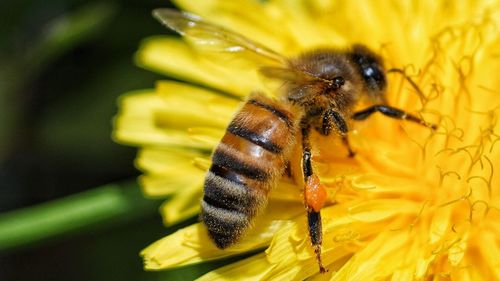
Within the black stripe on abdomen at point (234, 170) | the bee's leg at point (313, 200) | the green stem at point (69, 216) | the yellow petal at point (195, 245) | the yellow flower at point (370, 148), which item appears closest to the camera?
the black stripe on abdomen at point (234, 170)

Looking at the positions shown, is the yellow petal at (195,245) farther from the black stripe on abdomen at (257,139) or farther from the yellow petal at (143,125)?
the yellow petal at (143,125)

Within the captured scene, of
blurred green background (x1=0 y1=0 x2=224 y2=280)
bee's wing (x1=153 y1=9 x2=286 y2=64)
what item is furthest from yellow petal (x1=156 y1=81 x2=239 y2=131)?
blurred green background (x1=0 y1=0 x2=224 y2=280)

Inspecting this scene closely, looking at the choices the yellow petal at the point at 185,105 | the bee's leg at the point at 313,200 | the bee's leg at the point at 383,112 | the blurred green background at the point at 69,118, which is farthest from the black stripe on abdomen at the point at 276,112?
the blurred green background at the point at 69,118

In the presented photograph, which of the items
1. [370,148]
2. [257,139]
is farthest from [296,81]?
[370,148]

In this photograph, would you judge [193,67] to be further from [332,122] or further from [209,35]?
[332,122]

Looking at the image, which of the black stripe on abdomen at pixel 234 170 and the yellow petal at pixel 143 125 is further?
the yellow petal at pixel 143 125
